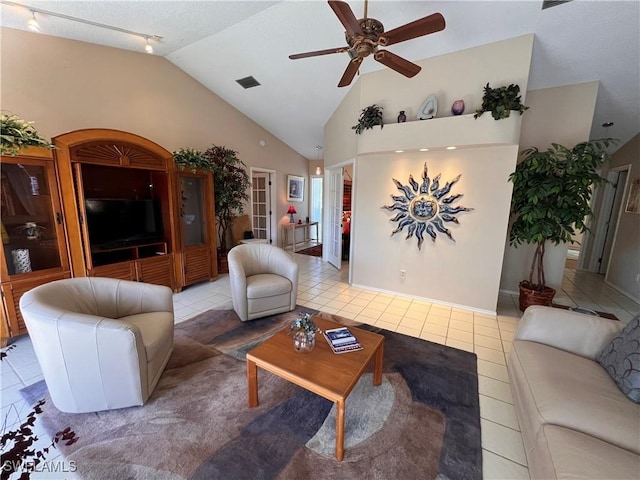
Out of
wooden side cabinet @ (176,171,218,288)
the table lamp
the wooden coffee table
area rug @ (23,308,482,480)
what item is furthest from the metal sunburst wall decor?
the table lamp

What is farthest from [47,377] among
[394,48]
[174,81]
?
[394,48]

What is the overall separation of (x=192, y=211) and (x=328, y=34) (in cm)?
305

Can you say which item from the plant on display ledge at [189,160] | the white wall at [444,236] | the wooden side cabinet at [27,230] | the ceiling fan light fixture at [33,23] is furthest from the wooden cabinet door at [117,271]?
the white wall at [444,236]

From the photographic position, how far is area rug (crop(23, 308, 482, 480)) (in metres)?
1.49

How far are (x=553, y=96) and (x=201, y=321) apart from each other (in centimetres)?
517

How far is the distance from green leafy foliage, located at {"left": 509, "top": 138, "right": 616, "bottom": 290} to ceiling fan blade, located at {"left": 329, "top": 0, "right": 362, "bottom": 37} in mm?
2320

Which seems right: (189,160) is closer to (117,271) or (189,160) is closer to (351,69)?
(117,271)

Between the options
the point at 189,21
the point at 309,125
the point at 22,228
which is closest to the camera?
the point at 22,228

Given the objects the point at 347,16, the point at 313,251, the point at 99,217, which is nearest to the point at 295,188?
the point at 313,251

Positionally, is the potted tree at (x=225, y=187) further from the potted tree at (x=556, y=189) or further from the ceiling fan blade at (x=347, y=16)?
the potted tree at (x=556, y=189)

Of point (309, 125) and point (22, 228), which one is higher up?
point (309, 125)

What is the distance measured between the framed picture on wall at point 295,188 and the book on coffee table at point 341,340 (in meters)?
5.35

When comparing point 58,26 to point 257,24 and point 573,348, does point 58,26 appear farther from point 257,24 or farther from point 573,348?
point 573,348

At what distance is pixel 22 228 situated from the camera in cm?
263
